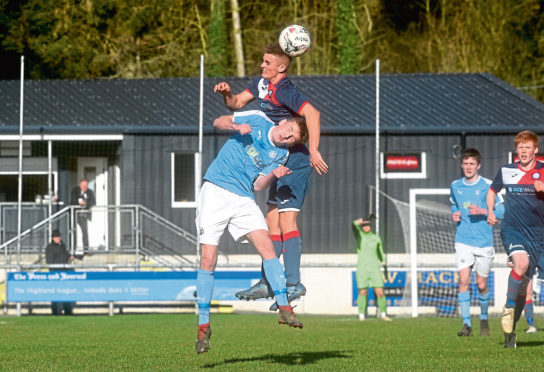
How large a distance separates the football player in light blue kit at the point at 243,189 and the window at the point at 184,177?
16488mm

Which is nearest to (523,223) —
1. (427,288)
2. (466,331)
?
(466,331)

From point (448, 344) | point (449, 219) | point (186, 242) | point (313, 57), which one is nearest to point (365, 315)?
point (449, 219)

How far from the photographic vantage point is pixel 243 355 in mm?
10375

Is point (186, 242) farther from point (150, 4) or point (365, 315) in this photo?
point (150, 4)

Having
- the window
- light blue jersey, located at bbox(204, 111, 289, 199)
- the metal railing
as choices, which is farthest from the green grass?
the window

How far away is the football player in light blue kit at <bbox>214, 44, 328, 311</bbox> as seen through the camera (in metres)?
8.89

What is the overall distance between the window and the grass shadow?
15.0 m

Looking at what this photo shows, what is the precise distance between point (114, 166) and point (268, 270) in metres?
18.0

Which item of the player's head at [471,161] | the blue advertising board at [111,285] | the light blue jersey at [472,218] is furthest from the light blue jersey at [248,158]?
the blue advertising board at [111,285]

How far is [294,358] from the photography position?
995cm

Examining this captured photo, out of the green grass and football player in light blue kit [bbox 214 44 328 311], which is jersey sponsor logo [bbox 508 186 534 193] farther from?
football player in light blue kit [bbox 214 44 328 311]

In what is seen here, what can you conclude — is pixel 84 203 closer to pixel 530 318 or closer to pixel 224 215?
pixel 530 318

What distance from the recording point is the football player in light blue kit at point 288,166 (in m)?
8.89

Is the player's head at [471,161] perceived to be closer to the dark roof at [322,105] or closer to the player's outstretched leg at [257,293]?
the player's outstretched leg at [257,293]
